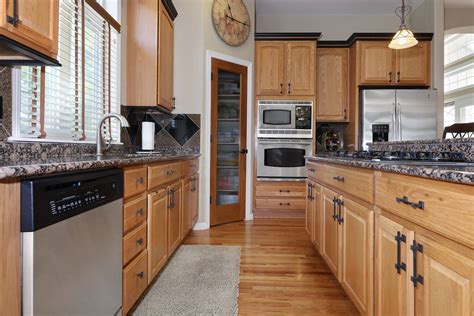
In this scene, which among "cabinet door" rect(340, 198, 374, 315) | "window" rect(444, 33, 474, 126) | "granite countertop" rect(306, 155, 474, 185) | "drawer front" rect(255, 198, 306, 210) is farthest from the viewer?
"drawer front" rect(255, 198, 306, 210)

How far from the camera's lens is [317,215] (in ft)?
8.57

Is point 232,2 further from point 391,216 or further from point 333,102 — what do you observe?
point 391,216

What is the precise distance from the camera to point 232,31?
399cm

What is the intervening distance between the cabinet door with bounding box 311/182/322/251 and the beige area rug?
→ 0.69 meters

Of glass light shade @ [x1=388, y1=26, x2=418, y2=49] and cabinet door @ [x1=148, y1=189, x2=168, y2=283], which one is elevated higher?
glass light shade @ [x1=388, y1=26, x2=418, y2=49]

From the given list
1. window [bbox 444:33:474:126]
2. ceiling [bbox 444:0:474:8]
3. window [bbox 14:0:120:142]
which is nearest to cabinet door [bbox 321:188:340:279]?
window [bbox 14:0:120:142]

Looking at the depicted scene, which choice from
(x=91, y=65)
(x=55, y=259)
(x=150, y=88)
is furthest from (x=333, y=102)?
(x=55, y=259)

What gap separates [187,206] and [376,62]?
339cm

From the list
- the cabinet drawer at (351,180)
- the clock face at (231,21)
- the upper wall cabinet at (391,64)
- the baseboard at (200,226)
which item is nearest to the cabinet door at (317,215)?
the cabinet drawer at (351,180)

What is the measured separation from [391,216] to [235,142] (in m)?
2.99

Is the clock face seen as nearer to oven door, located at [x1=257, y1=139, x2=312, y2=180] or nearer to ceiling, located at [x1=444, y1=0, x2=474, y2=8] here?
oven door, located at [x1=257, y1=139, x2=312, y2=180]

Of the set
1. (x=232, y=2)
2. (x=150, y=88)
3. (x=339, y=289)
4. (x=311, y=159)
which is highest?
(x=232, y=2)

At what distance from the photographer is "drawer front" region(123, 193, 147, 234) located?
5.25 ft

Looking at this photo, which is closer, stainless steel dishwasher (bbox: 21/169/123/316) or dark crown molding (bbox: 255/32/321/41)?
stainless steel dishwasher (bbox: 21/169/123/316)
